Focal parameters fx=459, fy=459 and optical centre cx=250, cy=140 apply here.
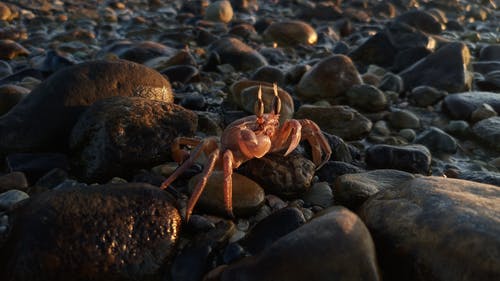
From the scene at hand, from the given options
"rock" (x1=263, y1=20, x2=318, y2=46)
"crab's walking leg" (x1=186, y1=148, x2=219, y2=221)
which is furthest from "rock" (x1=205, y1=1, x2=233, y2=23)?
"crab's walking leg" (x1=186, y1=148, x2=219, y2=221)

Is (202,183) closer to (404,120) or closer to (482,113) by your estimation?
(404,120)

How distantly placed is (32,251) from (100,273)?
453 millimetres

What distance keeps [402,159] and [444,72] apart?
3.09 metres

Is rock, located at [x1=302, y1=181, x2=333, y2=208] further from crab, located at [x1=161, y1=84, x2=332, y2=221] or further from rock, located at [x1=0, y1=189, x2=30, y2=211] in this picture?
rock, located at [x1=0, y1=189, x2=30, y2=211]

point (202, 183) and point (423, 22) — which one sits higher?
point (202, 183)

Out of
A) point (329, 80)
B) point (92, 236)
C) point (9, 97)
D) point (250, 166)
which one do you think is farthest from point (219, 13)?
point (92, 236)

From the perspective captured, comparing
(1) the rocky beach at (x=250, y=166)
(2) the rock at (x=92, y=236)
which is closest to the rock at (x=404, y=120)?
(1) the rocky beach at (x=250, y=166)

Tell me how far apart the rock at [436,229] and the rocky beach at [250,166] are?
0.4 inches

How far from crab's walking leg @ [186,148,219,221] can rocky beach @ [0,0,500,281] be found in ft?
0.16

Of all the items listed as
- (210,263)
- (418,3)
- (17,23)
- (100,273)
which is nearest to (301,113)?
(210,263)

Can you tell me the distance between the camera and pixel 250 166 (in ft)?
14.1

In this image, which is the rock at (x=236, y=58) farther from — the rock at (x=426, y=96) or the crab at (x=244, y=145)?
the crab at (x=244, y=145)

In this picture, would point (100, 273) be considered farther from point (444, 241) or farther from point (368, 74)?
point (368, 74)

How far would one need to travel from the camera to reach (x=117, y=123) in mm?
4395
